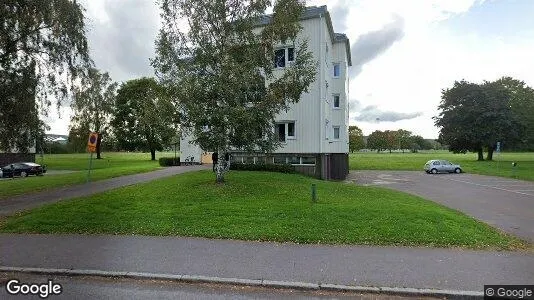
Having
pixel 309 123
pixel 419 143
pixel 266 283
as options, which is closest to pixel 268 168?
pixel 309 123

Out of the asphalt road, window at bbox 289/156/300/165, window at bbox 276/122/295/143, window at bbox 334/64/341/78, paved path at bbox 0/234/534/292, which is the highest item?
window at bbox 334/64/341/78

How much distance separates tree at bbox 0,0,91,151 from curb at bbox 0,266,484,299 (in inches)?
479

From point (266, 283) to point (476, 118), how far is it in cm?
5714

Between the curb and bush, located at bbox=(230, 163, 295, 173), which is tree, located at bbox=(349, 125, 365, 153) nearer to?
bush, located at bbox=(230, 163, 295, 173)

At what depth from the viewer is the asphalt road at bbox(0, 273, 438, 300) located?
5.52 metres

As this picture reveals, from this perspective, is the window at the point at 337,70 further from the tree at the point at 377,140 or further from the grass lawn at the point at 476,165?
the tree at the point at 377,140

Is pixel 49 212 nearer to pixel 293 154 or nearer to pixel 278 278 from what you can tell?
pixel 278 278

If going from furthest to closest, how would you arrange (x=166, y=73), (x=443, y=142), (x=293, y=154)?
(x=443, y=142) < (x=293, y=154) < (x=166, y=73)

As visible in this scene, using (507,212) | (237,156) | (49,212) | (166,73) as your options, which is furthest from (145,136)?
(507,212)

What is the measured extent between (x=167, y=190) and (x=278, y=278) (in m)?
10.2

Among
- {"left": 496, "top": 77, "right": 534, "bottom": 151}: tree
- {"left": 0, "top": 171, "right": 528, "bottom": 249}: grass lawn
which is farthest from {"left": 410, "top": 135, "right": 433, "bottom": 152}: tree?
{"left": 0, "top": 171, "right": 528, "bottom": 249}: grass lawn

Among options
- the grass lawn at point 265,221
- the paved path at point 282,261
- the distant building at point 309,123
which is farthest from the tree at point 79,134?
the paved path at point 282,261

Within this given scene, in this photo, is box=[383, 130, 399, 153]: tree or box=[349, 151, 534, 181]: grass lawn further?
box=[383, 130, 399, 153]: tree

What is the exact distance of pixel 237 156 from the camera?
27.1 meters
